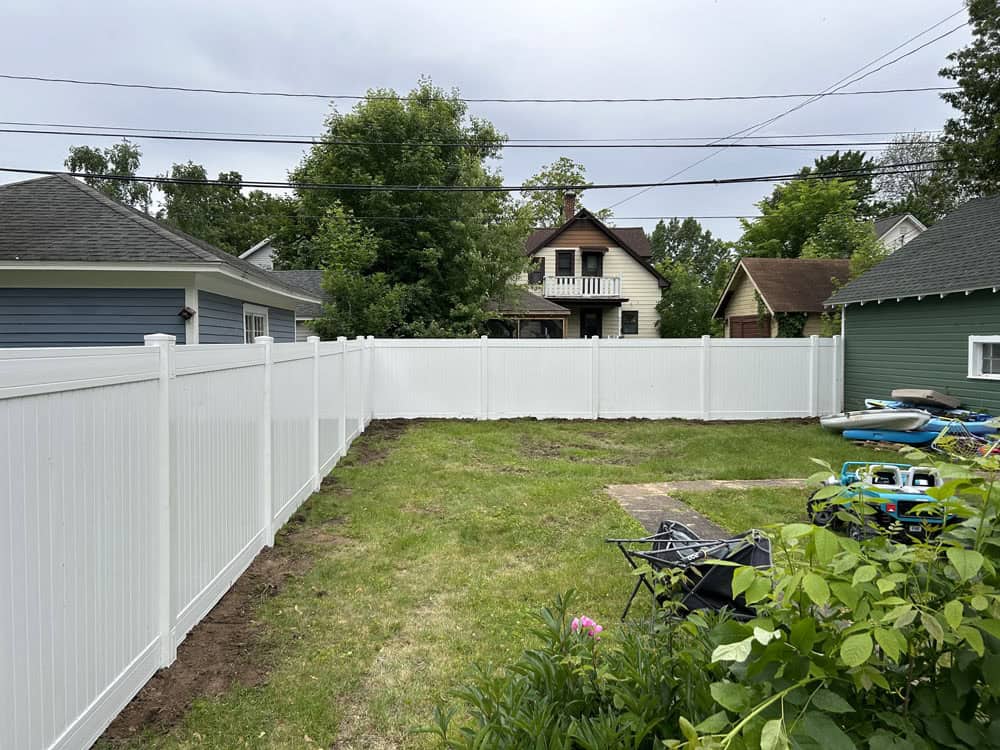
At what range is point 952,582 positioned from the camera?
134 centimetres

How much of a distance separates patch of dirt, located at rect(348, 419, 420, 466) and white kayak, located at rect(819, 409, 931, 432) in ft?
24.3

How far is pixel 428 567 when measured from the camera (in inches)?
196

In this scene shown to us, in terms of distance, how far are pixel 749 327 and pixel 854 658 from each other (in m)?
23.4

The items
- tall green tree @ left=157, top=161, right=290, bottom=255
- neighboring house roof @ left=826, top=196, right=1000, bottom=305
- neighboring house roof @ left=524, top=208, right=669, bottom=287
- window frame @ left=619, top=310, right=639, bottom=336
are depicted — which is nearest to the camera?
neighboring house roof @ left=826, top=196, right=1000, bottom=305

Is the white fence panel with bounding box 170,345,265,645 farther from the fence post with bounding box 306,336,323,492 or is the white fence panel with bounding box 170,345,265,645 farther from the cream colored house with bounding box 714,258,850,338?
the cream colored house with bounding box 714,258,850,338

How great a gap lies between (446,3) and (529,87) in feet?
12.5

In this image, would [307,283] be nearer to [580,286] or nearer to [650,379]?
A: [580,286]

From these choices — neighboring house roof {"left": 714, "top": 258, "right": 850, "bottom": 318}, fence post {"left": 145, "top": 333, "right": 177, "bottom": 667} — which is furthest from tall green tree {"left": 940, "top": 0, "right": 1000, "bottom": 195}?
fence post {"left": 145, "top": 333, "right": 177, "bottom": 667}

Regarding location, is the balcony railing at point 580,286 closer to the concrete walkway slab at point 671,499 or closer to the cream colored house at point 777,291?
the cream colored house at point 777,291

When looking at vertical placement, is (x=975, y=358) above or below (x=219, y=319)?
below

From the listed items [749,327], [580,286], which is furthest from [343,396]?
[580,286]

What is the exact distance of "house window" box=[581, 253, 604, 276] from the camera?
88.9 ft

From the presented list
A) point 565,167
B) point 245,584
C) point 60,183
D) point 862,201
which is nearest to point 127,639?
point 245,584

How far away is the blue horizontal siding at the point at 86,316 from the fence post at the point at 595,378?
767 cm
